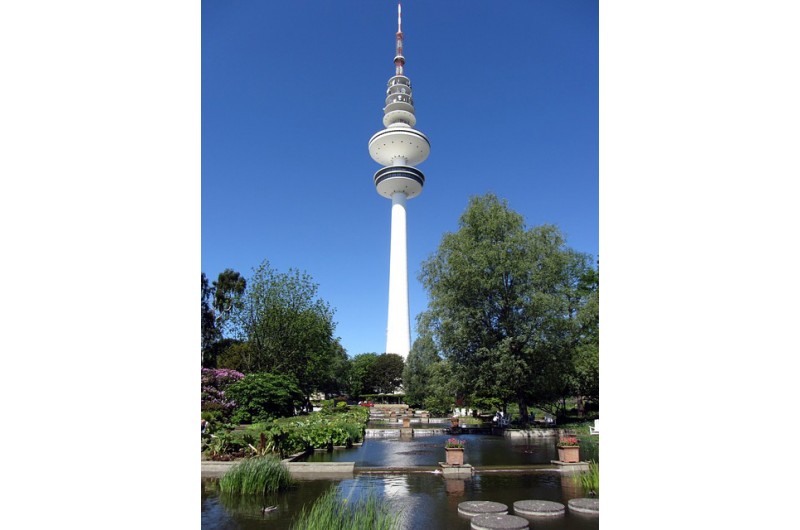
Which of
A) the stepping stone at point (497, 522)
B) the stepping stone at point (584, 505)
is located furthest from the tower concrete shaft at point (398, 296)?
the stepping stone at point (497, 522)

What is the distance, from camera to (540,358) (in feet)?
70.2

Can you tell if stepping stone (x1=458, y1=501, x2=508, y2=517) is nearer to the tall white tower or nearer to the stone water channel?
the stone water channel

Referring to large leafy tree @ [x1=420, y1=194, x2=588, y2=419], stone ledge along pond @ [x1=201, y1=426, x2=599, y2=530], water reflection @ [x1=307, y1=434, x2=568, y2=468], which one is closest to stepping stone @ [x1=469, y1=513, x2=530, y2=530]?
stone ledge along pond @ [x1=201, y1=426, x2=599, y2=530]

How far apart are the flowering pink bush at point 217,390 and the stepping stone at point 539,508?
57.1 ft

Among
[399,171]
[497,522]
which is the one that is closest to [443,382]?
[497,522]

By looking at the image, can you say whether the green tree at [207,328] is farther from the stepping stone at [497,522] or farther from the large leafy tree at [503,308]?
the stepping stone at [497,522]

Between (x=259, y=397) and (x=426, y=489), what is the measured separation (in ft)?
48.7

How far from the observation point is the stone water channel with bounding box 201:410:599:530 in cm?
651

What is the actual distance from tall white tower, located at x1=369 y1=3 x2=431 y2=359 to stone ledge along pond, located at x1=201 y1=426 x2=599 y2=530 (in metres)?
59.1

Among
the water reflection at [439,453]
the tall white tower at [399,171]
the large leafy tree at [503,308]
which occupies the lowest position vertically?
the water reflection at [439,453]

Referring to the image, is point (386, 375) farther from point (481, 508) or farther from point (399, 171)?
point (481, 508)

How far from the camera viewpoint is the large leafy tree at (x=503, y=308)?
21.1 m

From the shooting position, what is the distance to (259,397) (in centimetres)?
2166
